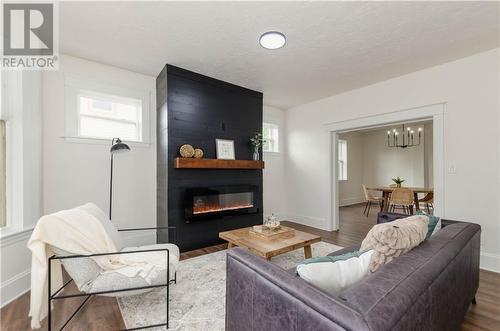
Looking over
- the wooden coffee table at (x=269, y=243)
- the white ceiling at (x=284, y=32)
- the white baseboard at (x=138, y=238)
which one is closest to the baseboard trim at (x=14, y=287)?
the white baseboard at (x=138, y=238)

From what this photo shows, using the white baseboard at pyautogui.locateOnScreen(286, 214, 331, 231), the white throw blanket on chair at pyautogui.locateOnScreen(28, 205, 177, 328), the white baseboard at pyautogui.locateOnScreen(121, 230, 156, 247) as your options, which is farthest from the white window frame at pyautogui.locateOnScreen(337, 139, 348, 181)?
the white throw blanket on chair at pyautogui.locateOnScreen(28, 205, 177, 328)

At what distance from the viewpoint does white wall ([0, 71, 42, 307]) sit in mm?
2148

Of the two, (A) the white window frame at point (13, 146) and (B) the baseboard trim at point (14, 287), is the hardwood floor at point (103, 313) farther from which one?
(A) the white window frame at point (13, 146)

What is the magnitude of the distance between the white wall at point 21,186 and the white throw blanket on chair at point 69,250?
83cm

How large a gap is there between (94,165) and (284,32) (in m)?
3.03

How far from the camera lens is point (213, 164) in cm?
358

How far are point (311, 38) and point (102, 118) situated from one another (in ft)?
9.96

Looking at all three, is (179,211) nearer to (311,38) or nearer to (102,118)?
(102,118)

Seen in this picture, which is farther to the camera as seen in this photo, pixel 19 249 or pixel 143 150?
pixel 143 150

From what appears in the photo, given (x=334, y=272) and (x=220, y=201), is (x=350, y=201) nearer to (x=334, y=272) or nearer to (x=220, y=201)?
(x=220, y=201)

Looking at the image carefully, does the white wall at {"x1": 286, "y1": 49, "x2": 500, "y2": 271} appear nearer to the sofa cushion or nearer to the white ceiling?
the white ceiling

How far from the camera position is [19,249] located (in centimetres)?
227

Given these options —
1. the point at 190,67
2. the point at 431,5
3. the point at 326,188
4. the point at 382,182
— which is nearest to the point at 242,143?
the point at 190,67

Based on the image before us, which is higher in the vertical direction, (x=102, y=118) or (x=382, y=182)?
(x=102, y=118)
